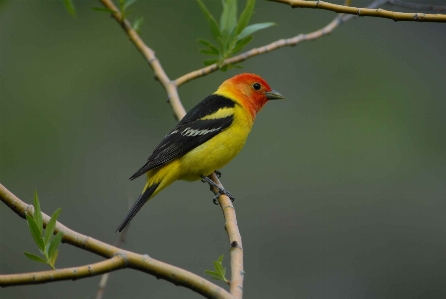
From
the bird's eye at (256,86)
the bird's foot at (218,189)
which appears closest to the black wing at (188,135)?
the bird's foot at (218,189)

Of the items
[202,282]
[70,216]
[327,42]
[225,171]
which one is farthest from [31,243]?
[202,282]

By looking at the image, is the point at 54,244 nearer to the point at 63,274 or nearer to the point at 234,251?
the point at 63,274

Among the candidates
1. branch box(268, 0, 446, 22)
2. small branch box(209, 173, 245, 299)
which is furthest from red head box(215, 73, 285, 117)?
branch box(268, 0, 446, 22)

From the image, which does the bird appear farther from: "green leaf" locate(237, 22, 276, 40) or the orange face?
"green leaf" locate(237, 22, 276, 40)

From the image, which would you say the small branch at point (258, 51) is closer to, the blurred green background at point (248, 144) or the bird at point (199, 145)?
the bird at point (199, 145)

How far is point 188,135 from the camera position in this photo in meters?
4.11

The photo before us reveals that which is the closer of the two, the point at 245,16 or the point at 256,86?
the point at 245,16

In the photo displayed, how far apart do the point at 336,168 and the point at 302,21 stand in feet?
7.24

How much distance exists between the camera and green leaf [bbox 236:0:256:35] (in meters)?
3.06

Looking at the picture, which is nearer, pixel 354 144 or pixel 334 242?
pixel 334 242

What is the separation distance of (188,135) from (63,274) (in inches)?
101

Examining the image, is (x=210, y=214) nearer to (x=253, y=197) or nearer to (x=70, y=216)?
(x=253, y=197)

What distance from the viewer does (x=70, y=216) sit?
6109mm

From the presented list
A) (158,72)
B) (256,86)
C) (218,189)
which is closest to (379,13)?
(218,189)
